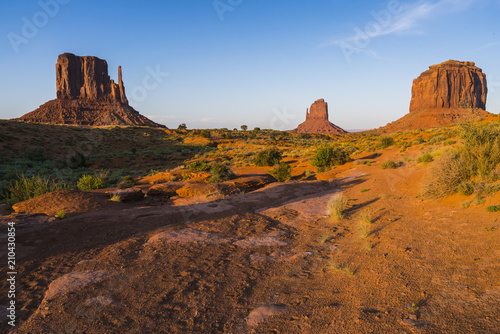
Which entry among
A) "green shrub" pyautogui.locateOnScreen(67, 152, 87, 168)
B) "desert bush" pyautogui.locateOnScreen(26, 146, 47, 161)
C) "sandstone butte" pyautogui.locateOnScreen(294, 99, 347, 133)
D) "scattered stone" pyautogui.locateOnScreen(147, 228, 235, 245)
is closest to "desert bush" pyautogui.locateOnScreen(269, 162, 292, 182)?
"scattered stone" pyautogui.locateOnScreen(147, 228, 235, 245)

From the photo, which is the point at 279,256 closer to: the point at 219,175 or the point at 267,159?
the point at 219,175

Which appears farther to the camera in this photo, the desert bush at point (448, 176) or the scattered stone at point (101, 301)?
the desert bush at point (448, 176)

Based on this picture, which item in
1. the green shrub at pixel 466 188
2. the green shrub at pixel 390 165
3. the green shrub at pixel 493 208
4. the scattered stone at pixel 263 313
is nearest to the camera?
the scattered stone at pixel 263 313

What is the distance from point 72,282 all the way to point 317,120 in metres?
162

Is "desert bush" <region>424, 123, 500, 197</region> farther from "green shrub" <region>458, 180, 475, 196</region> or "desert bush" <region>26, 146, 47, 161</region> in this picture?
"desert bush" <region>26, 146, 47, 161</region>

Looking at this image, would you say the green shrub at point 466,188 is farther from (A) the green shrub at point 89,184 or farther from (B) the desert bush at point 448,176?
(A) the green shrub at point 89,184

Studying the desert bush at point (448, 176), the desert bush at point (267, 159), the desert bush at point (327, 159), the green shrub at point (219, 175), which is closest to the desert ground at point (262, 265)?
the desert bush at point (448, 176)

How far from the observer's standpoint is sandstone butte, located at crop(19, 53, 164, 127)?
99350 millimetres

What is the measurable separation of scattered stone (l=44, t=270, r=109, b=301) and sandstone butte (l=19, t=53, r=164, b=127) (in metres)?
104

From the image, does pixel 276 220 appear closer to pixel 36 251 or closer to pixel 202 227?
pixel 202 227

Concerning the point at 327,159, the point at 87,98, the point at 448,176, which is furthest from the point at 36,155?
the point at 87,98

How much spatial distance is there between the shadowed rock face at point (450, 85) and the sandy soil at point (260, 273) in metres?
110

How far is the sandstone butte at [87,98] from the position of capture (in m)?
99.3

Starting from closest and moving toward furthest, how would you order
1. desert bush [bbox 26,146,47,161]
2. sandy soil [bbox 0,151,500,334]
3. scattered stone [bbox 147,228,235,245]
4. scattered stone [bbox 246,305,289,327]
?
sandy soil [bbox 0,151,500,334], scattered stone [bbox 246,305,289,327], scattered stone [bbox 147,228,235,245], desert bush [bbox 26,146,47,161]
